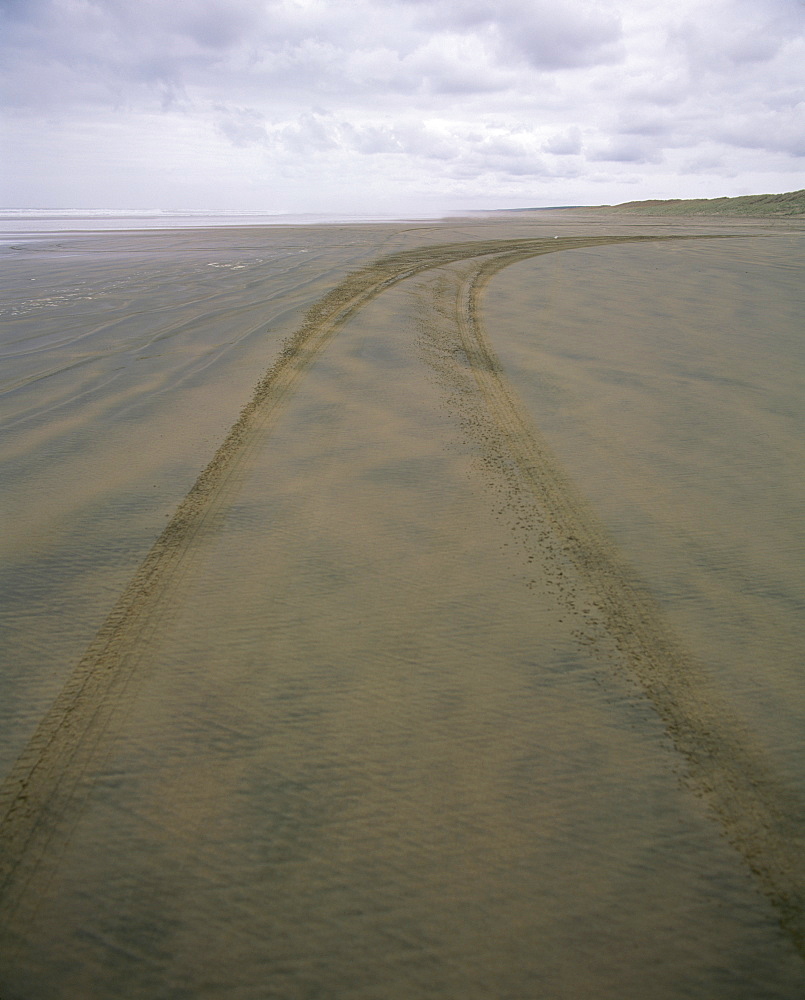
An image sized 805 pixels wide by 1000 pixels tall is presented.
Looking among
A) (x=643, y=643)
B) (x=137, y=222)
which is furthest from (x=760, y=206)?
(x=643, y=643)

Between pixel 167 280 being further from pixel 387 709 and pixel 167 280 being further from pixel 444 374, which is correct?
pixel 387 709

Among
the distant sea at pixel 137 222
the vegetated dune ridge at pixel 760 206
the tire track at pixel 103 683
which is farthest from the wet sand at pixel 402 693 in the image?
the vegetated dune ridge at pixel 760 206

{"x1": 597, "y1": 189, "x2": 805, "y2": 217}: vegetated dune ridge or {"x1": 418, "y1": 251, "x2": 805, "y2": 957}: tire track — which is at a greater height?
{"x1": 597, "y1": 189, "x2": 805, "y2": 217}: vegetated dune ridge

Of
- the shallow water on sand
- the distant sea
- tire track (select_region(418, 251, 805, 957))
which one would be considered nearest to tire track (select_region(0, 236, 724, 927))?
tire track (select_region(418, 251, 805, 957))

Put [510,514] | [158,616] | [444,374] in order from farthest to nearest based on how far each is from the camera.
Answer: [444,374]
[510,514]
[158,616]

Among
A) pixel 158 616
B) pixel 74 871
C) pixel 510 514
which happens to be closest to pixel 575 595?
pixel 510 514

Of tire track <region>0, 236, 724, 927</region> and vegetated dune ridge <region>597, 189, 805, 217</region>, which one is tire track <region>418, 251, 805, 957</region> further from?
vegetated dune ridge <region>597, 189, 805, 217</region>
